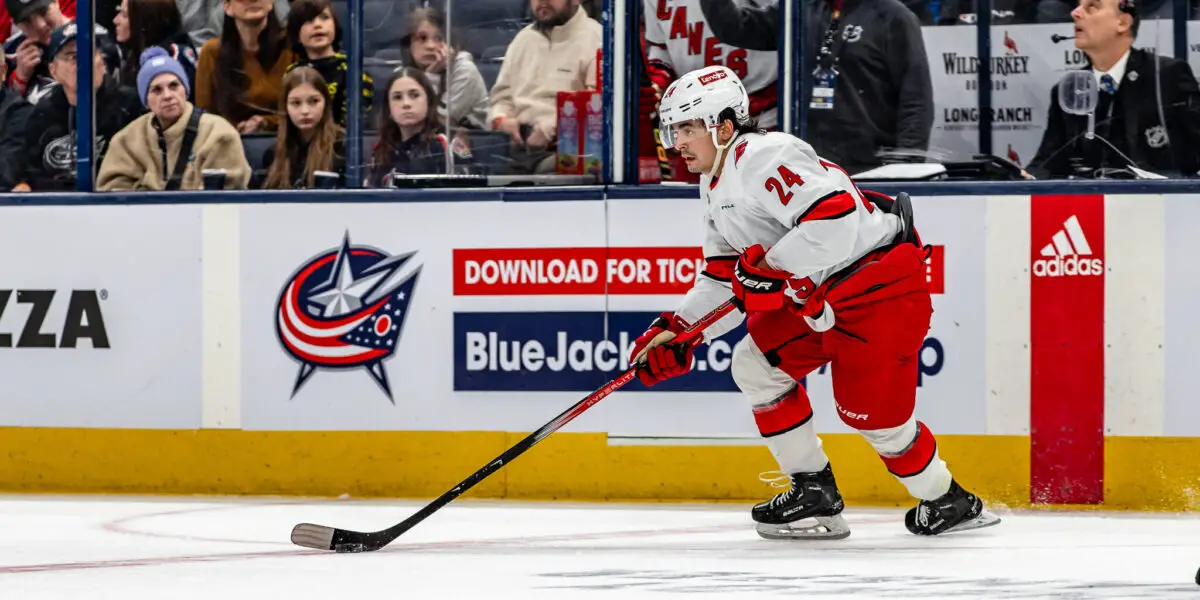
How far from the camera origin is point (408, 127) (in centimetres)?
540

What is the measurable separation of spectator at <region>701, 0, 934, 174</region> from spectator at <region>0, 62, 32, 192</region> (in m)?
2.84

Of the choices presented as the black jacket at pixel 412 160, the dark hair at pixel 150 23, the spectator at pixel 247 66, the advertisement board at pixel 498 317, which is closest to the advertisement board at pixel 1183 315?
the advertisement board at pixel 498 317

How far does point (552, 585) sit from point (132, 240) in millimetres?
2647

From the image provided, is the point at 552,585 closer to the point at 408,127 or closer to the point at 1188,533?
the point at 1188,533

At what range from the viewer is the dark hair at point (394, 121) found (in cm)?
539

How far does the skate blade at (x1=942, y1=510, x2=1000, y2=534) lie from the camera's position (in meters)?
4.33

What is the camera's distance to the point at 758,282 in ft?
13.0

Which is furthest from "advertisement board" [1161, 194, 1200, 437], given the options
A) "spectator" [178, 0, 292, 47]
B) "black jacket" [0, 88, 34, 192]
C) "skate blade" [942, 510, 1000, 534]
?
"black jacket" [0, 88, 34, 192]

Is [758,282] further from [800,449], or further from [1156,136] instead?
[1156,136]

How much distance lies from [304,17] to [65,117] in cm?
98

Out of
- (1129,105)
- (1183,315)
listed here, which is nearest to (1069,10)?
(1129,105)

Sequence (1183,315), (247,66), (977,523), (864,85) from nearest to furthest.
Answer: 1. (977,523)
2. (1183,315)
3. (864,85)
4. (247,66)

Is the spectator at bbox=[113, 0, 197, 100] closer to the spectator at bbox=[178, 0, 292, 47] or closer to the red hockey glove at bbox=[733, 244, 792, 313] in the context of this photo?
the spectator at bbox=[178, 0, 292, 47]

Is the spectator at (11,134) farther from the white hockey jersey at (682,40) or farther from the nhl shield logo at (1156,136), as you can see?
the nhl shield logo at (1156,136)
